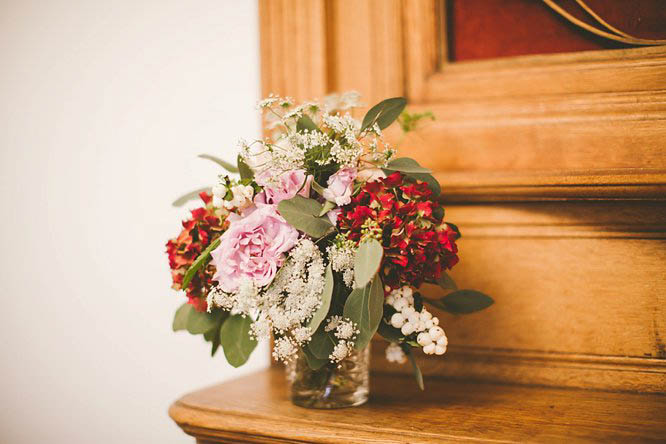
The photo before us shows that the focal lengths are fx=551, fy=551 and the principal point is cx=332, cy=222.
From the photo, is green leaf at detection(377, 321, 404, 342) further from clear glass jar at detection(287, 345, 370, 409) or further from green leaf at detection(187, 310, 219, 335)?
green leaf at detection(187, 310, 219, 335)

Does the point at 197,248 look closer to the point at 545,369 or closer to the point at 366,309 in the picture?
the point at 366,309

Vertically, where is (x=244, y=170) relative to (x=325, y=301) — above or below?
above

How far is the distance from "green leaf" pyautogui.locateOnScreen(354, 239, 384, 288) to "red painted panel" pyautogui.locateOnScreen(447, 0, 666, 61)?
0.61m

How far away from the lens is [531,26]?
107cm

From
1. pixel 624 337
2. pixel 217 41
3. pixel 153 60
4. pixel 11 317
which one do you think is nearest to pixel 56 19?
pixel 153 60

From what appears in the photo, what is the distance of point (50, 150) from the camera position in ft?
4.71

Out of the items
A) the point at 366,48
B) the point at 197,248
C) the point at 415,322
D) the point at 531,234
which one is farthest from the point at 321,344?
the point at 366,48

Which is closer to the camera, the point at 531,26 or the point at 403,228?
the point at 403,228

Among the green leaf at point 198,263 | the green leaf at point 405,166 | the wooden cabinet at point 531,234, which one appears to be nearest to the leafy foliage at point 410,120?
the wooden cabinet at point 531,234

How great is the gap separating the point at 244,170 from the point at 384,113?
0.23 metres

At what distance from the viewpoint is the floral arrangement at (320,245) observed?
756mm

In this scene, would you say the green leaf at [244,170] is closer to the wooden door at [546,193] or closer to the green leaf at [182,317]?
the green leaf at [182,317]

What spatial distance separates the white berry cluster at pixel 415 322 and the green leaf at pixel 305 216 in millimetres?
143

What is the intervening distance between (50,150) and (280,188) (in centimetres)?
92
